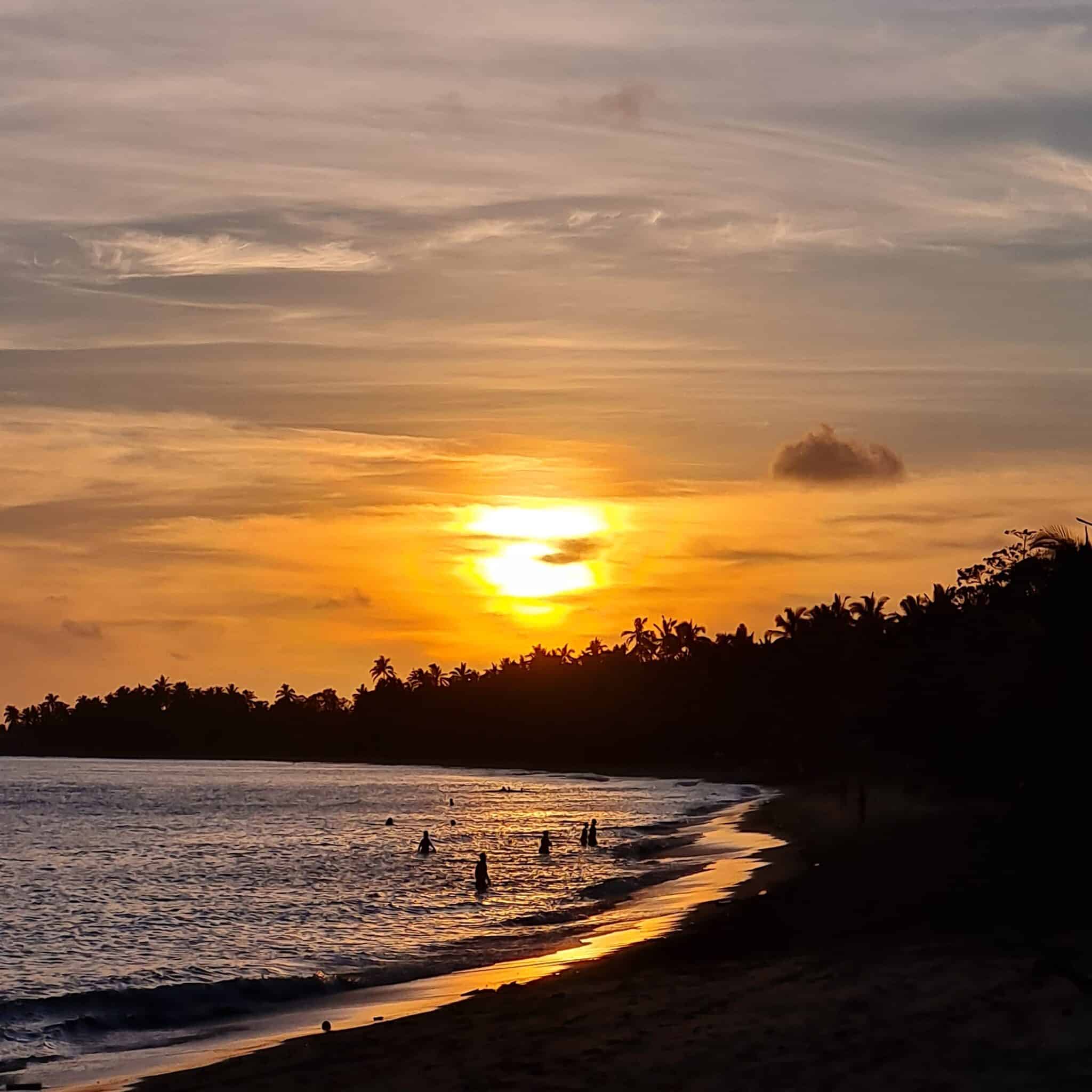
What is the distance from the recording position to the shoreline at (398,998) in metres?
17.7

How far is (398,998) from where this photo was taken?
22.3 m

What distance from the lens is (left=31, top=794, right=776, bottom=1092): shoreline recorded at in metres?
17.7

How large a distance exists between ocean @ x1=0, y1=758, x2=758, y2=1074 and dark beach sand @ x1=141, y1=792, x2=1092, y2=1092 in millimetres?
4666

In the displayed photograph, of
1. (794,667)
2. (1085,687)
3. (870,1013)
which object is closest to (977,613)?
(1085,687)

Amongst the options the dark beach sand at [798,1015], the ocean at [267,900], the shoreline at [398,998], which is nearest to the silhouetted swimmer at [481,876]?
the ocean at [267,900]

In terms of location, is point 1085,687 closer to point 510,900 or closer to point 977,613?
point 510,900

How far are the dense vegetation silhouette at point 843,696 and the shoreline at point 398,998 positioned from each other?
8434mm

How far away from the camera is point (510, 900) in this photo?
1506 inches

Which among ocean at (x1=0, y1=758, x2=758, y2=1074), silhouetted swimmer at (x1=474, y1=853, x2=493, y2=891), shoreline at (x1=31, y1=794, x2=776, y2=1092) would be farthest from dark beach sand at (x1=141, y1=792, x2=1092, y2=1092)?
silhouetted swimmer at (x1=474, y1=853, x2=493, y2=891)

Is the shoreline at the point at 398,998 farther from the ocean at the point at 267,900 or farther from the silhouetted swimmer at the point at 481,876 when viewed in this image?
the silhouetted swimmer at the point at 481,876

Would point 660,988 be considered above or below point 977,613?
below

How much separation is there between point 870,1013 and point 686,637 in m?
170

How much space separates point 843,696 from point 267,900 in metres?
78.9

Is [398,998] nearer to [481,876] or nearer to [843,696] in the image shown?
[481,876]
